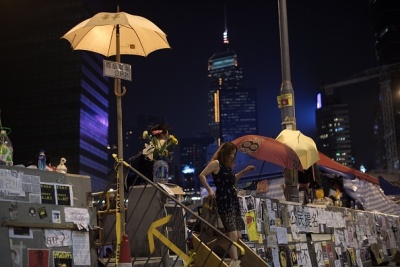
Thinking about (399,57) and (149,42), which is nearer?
(149,42)

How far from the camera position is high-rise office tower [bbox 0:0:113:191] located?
11138 centimetres

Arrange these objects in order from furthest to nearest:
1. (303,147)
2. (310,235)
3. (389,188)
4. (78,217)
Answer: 1. (389,188)
2. (303,147)
3. (310,235)
4. (78,217)

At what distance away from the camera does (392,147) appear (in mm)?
117062

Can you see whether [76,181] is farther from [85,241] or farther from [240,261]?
[240,261]

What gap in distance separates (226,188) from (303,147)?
426 centimetres

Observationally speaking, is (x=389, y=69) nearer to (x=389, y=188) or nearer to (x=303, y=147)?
(x=389, y=188)

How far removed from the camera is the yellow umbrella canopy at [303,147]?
11539mm

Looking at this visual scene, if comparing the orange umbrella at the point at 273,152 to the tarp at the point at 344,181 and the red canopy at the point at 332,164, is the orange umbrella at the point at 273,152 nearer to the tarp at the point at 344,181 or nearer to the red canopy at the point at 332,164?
the tarp at the point at 344,181

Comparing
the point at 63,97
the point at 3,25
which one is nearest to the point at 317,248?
the point at 63,97

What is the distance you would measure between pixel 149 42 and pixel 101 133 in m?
119

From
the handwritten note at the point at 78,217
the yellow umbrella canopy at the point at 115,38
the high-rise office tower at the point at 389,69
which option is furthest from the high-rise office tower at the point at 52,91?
the handwritten note at the point at 78,217

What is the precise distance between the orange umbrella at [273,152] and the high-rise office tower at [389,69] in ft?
325

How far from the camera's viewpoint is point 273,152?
34.6 feet

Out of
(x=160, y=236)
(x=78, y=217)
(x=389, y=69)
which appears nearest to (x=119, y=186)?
(x=78, y=217)
